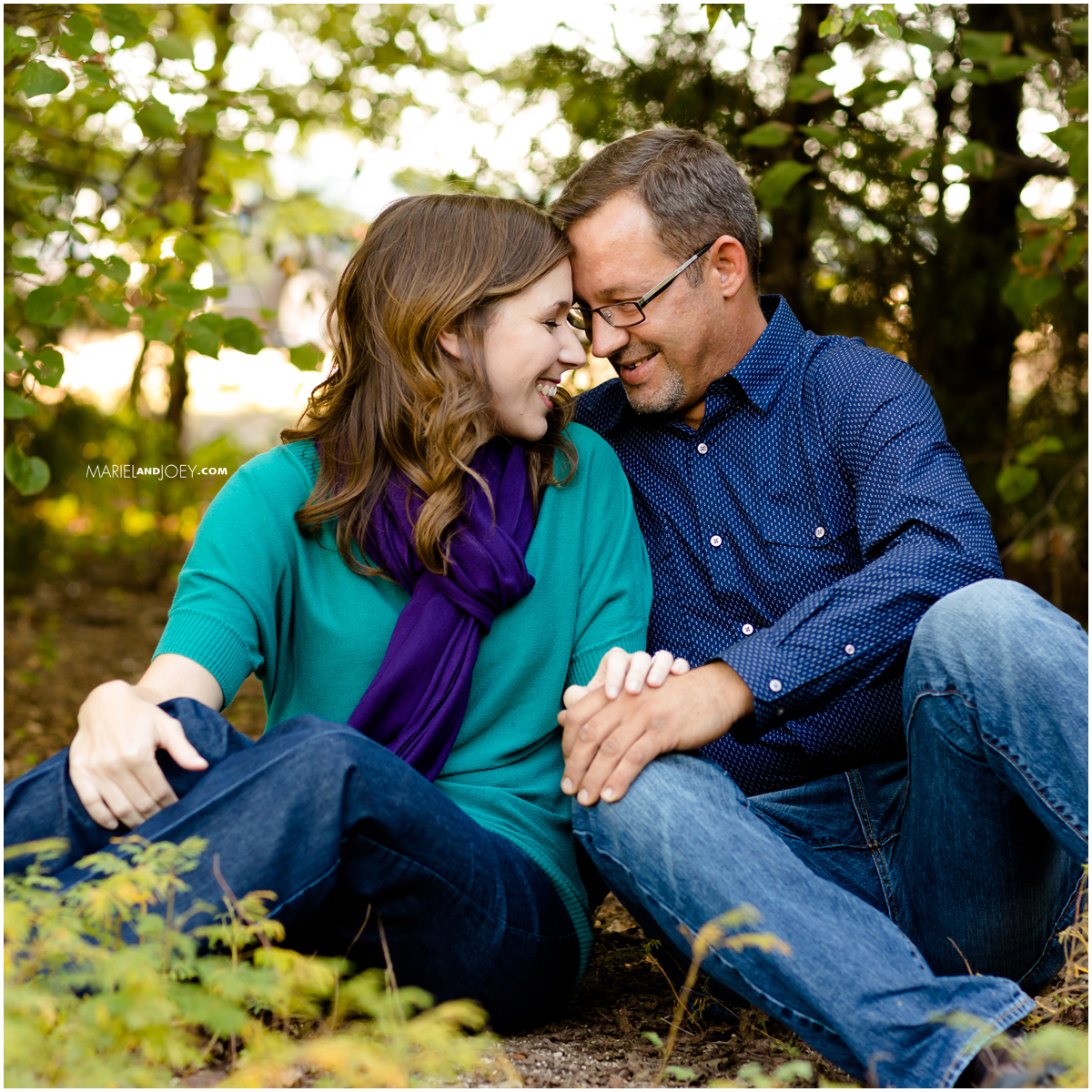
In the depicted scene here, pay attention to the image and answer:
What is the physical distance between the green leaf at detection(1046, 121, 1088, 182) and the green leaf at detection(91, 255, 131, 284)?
7.68 feet

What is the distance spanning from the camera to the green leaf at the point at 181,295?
9.67 ft

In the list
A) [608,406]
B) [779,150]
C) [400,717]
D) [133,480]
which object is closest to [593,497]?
[608,406]

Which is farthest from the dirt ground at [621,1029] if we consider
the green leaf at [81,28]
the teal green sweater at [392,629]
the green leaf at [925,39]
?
the green leaf at [81,28]

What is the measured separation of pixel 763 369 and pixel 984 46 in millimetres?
1299

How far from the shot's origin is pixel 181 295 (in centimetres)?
296

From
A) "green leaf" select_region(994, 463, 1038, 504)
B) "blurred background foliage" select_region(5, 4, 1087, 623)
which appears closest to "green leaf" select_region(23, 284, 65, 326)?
"blurred background foliage" select_region(5, 4, 1087, 623)

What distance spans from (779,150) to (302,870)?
3.13 metres

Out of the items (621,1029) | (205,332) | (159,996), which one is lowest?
(621,1029)

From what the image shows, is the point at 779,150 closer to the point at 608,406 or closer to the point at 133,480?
the point at 608,406

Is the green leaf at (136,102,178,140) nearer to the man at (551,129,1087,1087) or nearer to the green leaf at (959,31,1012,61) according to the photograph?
the man at (551,129,1087,1087)

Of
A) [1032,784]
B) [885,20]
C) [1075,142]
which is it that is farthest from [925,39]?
[1032,784]

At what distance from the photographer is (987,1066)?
5.19ft

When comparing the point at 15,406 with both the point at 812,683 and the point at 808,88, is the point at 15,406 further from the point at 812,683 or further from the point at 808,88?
the point at 808,88

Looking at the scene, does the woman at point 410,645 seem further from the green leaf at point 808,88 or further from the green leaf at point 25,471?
the green leaf at point 808,88
